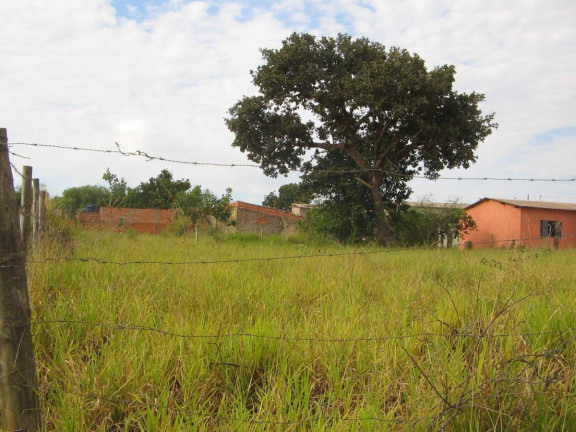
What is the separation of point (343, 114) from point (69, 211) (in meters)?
14.7

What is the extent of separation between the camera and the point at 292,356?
3510 millimetres

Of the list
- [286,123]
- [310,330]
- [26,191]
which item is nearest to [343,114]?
[286,123]

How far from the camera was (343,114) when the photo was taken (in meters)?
21.8

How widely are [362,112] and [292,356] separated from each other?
1906 centimetres

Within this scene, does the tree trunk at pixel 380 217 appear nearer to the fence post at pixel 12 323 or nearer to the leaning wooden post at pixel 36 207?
the leaning wooden post at pixel 36 207

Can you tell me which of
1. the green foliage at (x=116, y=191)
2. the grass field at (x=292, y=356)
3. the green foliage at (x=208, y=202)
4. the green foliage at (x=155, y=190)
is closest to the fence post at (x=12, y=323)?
the grass field at (x=292, y=356)

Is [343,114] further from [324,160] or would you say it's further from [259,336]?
[259,336]

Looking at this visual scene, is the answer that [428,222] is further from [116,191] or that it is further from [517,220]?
[116,191]

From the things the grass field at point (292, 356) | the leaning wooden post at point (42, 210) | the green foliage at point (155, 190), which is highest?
the green foliage at point (155, 190)

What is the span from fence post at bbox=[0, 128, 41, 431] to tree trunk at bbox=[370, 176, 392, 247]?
20.2 m

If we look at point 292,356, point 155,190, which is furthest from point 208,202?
point 292,356

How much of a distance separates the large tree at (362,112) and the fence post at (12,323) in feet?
58.3

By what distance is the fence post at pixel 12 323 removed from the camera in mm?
2447

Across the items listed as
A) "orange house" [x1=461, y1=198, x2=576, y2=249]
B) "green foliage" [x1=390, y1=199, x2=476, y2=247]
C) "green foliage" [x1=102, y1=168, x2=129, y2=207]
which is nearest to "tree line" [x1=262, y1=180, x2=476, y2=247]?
"green foliage" [x1=390, y1=199, x2=476, y2=247]
